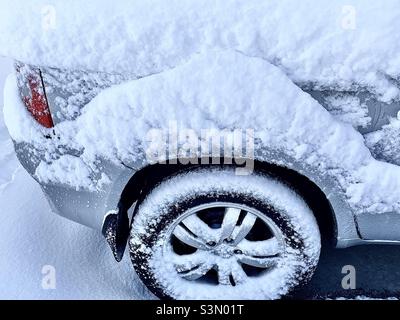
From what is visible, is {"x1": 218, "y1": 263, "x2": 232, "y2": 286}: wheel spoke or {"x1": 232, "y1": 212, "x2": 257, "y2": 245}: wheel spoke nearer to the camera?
{"x1": 232, "y1": 212, "x2": 257, "y2": 245}: wheel spoke

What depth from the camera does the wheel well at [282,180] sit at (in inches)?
77.5

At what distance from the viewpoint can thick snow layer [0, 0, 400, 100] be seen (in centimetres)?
175

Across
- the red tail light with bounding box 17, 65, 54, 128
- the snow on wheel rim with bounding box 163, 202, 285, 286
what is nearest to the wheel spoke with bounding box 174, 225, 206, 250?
the snow on wheel rim with bounding box 163, 202, 285, 286

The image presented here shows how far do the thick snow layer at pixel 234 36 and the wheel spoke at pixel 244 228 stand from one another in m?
0.60

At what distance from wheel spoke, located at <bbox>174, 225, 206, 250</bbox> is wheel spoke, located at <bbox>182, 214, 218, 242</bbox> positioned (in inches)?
0.9

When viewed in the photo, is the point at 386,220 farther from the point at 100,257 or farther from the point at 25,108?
the point at 25,108

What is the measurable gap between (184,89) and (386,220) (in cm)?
98

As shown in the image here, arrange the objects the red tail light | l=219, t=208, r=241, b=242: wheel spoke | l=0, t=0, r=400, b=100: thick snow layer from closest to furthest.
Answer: l=0, t=0, r=400, b=100: thick snow layer → the red tail light → l=219, t=208, r=241, b=242: wheel spoke

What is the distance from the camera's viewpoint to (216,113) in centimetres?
179

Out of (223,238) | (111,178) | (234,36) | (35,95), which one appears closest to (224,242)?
(223,238)

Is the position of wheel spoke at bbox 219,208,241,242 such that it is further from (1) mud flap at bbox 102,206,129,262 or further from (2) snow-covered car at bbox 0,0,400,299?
(1) mud flap at bbox 102,206,129,262

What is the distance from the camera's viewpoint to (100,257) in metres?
2.52

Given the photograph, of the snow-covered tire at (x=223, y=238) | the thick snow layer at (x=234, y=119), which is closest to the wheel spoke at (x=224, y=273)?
the snow-covered tire at (x=223, y=238)

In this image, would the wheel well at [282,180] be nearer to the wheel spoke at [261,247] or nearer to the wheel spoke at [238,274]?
the wheel spoke at [261,247]
